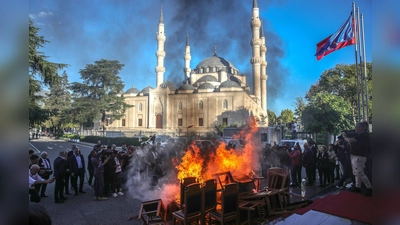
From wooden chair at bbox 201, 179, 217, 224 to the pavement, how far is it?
4.71 ft

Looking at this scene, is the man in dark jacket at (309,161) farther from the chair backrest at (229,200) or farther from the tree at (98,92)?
the tree at (98,92)

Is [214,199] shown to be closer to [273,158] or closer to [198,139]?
[198,139]

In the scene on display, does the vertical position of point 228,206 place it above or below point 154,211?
above

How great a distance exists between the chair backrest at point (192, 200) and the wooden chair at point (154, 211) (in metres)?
0.57

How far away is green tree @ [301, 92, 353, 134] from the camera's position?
18.0 ft

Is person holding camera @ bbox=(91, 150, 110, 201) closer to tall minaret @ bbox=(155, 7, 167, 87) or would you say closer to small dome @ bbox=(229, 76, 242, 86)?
tall minaret @ bbox=(155, 7, 167, 87)

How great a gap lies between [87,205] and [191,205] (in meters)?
2.78

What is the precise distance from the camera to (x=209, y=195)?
3.40 meters

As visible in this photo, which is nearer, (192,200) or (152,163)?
(192,200)

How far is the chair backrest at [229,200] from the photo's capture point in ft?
10.6

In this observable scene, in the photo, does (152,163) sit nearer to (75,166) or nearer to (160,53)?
(75,166)

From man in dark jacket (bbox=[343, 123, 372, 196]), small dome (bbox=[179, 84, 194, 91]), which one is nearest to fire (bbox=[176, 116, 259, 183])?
small dome (bbox=[179, 84, 194, 91])

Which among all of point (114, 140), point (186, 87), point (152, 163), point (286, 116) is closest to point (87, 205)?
point (152, 163)
